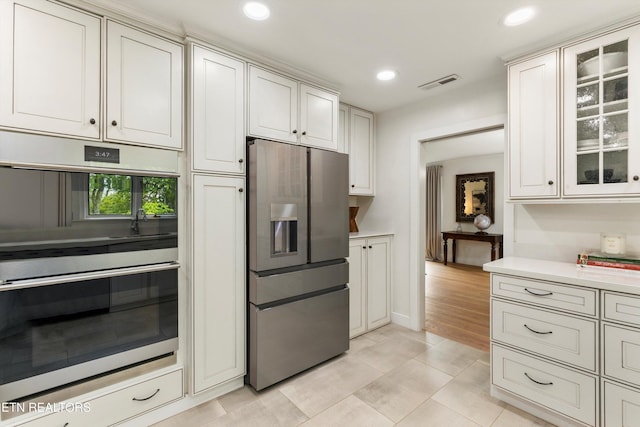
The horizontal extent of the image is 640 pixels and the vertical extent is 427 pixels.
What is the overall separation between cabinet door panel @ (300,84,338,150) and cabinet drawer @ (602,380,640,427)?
2.34 meters

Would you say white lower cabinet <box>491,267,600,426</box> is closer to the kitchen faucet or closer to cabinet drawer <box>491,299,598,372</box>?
cabinet drawer <box>491,299,598,372</box>

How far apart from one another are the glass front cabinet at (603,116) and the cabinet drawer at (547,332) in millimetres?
794

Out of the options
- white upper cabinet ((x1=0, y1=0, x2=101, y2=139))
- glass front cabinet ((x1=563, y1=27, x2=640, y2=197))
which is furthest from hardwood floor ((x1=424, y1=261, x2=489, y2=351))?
white upper cabinet ((x1=0, y1=0, x2=101, y2=139))

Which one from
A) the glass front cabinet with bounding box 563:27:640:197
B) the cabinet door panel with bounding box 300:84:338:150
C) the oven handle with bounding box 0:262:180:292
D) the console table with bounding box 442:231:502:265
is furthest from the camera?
the console table with bounding box 442:231:502:265

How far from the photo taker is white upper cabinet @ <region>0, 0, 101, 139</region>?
4.48 ft

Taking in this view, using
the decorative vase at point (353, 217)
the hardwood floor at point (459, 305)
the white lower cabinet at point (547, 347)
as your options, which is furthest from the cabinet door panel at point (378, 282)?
the white lower cabinet at point (547, 347)

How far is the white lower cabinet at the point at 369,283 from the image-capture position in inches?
114

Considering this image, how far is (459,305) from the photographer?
12.7 ft

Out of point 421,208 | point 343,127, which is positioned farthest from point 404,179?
point 343,127

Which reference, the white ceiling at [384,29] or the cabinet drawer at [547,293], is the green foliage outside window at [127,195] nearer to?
the white ceiling at [384,29]

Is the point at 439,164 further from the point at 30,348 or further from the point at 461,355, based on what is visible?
the point at 30,348

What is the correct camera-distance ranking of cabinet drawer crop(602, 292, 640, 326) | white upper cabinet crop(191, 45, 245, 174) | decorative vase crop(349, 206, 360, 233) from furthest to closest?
decorative vase crop(349, 206, 360, 233), white upper cabinet crop(191, 45, 245, 174), cabinet drawer crop(602, 292, 640, 326)

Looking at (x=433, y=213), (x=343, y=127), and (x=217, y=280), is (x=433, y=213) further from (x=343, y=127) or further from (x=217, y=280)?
(x=217, y=280)

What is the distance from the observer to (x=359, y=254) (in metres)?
2.94
